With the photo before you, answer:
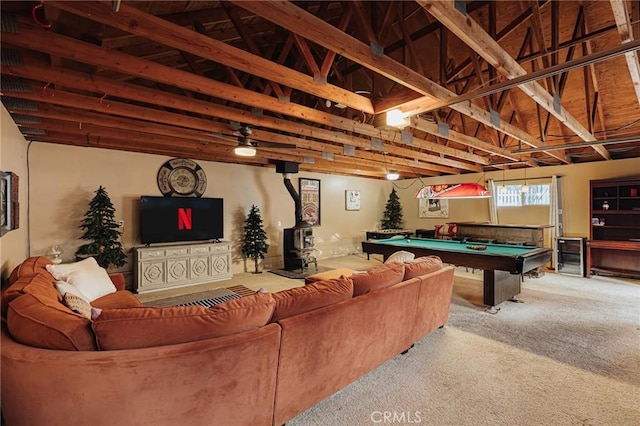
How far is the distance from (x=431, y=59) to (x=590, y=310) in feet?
14.4

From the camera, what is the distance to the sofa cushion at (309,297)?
74.2 inches

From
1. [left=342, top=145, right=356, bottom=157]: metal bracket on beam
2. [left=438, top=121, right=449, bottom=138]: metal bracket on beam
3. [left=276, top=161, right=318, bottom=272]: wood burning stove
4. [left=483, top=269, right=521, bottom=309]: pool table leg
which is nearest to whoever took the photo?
[left=483, top=269, right=521, bottom=309]: pool table leg

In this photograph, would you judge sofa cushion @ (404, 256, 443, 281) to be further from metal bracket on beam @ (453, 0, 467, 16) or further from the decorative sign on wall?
the decorative sign on wall

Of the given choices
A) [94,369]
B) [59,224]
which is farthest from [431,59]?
[59,224]

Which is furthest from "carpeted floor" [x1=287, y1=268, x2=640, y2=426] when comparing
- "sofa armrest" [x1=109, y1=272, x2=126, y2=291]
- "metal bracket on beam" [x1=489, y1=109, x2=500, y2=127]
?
"sofa armrest" [x1=109, y1=272, x2=126, y2=291]

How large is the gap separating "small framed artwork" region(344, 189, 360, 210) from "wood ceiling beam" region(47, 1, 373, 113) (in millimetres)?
5980

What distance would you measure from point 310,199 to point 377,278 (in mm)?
5616

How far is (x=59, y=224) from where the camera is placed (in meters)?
4.72

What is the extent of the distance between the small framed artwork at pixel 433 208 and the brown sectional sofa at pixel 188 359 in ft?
24.4

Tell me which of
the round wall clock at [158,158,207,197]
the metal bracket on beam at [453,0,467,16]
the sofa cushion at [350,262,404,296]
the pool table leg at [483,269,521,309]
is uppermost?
the metal bracket on beam at [453,0,467,16]

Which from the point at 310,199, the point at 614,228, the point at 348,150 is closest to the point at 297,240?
the point at 310,199

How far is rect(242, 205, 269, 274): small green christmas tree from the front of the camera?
6.49m

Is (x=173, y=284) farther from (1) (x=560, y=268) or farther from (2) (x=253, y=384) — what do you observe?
(1) (x=560, y=268)

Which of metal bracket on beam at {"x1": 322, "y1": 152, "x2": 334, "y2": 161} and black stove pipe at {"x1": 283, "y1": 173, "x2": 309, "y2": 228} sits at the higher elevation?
metal bracket on beam at {"x1": 322, "y1": 152, "x2": 334, "y2": 161}
